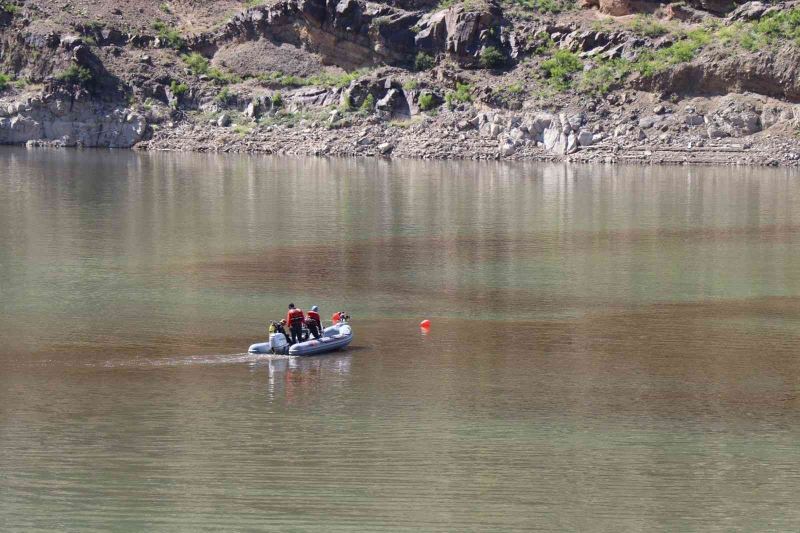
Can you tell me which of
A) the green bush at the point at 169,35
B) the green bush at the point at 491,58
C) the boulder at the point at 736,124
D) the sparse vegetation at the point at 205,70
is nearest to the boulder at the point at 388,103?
the green bush at the point at 491,58

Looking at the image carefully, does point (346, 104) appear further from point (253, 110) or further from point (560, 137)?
point (560, 137)

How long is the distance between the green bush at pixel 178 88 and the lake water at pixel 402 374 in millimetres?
54534

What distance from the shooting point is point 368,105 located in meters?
107

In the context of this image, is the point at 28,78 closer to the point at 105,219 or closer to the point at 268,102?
the point at 268,102

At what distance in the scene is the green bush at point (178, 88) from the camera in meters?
111

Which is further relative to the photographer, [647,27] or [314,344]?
[647,27]

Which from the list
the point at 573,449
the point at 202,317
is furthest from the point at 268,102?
the point at 573,449

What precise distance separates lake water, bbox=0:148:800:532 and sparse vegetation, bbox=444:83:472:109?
50104 mm

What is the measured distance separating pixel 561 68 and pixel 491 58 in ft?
21.8

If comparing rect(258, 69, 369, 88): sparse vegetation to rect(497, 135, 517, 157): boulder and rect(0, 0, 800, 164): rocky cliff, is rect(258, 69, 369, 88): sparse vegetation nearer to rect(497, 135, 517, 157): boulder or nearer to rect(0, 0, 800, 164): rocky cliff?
rect(0, 0, 800, 164): rocky cliff

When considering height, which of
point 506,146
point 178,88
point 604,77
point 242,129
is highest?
point 604,77

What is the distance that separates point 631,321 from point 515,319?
330 cm

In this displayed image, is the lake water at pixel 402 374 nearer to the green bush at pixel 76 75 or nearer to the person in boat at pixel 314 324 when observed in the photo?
the person in boat at pixel 314 324

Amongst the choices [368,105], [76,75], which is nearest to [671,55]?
[368,105]
